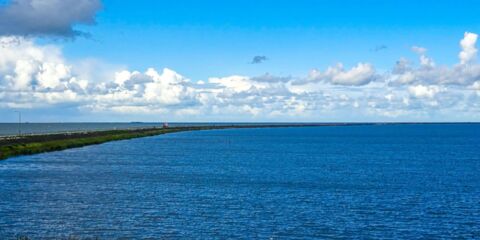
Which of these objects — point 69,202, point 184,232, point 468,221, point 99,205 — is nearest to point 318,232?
point 184,232

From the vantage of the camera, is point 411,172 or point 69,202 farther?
point 411,172

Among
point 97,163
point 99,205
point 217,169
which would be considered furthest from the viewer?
point 97,163

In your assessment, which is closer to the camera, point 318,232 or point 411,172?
point 318,232

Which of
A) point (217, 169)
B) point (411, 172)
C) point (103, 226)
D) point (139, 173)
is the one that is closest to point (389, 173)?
point (411, 172)

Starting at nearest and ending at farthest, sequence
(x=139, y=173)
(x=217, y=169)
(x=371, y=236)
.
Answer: (x=371, y=236) → (x=139, y=173) → (x=217, y=169)

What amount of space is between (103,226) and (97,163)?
52777 mm

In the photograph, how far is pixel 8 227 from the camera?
129ft

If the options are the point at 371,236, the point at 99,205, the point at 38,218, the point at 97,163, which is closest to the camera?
the point at 371,236

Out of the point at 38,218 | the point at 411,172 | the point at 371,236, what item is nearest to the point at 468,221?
the point at 371,236

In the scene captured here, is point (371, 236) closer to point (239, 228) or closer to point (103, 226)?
point (239, 228)

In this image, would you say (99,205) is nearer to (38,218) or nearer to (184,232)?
(38,218)

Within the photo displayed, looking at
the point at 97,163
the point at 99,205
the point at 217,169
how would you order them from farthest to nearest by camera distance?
1. the point at 97,163
2. the point at 217,169
3. the point at 99,205

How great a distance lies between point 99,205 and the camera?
48812 mm

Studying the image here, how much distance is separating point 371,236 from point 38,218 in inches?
909
